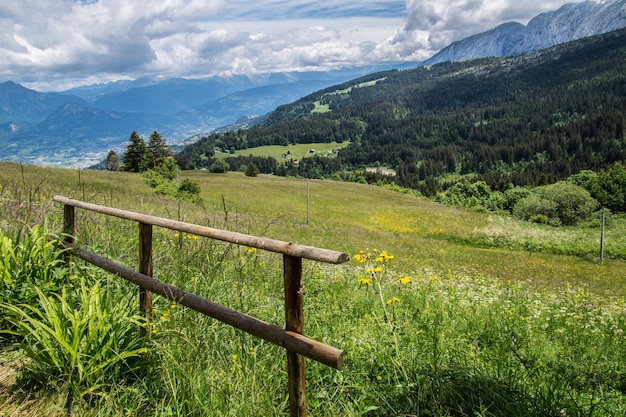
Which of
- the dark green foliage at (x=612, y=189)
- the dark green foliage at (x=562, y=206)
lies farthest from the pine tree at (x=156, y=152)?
the dark green foliage at (x=612, y=189)

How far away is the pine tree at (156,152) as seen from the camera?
205ft

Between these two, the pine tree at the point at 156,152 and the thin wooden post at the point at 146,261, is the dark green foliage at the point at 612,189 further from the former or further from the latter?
the thin wooden post at the point at 146,261

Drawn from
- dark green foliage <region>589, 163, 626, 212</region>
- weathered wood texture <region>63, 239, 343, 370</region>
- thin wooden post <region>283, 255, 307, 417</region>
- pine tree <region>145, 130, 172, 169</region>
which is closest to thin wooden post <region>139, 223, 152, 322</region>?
weathered wood texture <region>63, 239, 343, 370</region>

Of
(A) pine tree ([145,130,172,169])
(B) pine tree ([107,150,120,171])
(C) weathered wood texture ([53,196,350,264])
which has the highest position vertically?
(C) weathered wood texture ([53,196,350,264])

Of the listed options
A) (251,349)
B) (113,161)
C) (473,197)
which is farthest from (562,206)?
(113,161)

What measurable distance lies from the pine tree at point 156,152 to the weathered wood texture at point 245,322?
206 ft

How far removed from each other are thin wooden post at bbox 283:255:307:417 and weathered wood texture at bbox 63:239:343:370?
83mm

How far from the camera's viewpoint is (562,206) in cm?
6278

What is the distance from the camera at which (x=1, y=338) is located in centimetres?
356

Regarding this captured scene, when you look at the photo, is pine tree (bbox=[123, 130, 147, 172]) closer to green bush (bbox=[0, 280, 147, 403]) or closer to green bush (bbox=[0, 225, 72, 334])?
green bush (bbox=[0, 225, 72, 334])

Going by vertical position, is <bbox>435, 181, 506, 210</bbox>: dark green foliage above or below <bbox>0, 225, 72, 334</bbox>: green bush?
below

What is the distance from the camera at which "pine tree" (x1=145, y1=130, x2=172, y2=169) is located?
205ft

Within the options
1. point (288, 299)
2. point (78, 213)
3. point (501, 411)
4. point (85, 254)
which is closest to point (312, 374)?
point (288, 299)

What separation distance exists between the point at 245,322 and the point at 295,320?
1.43ft
